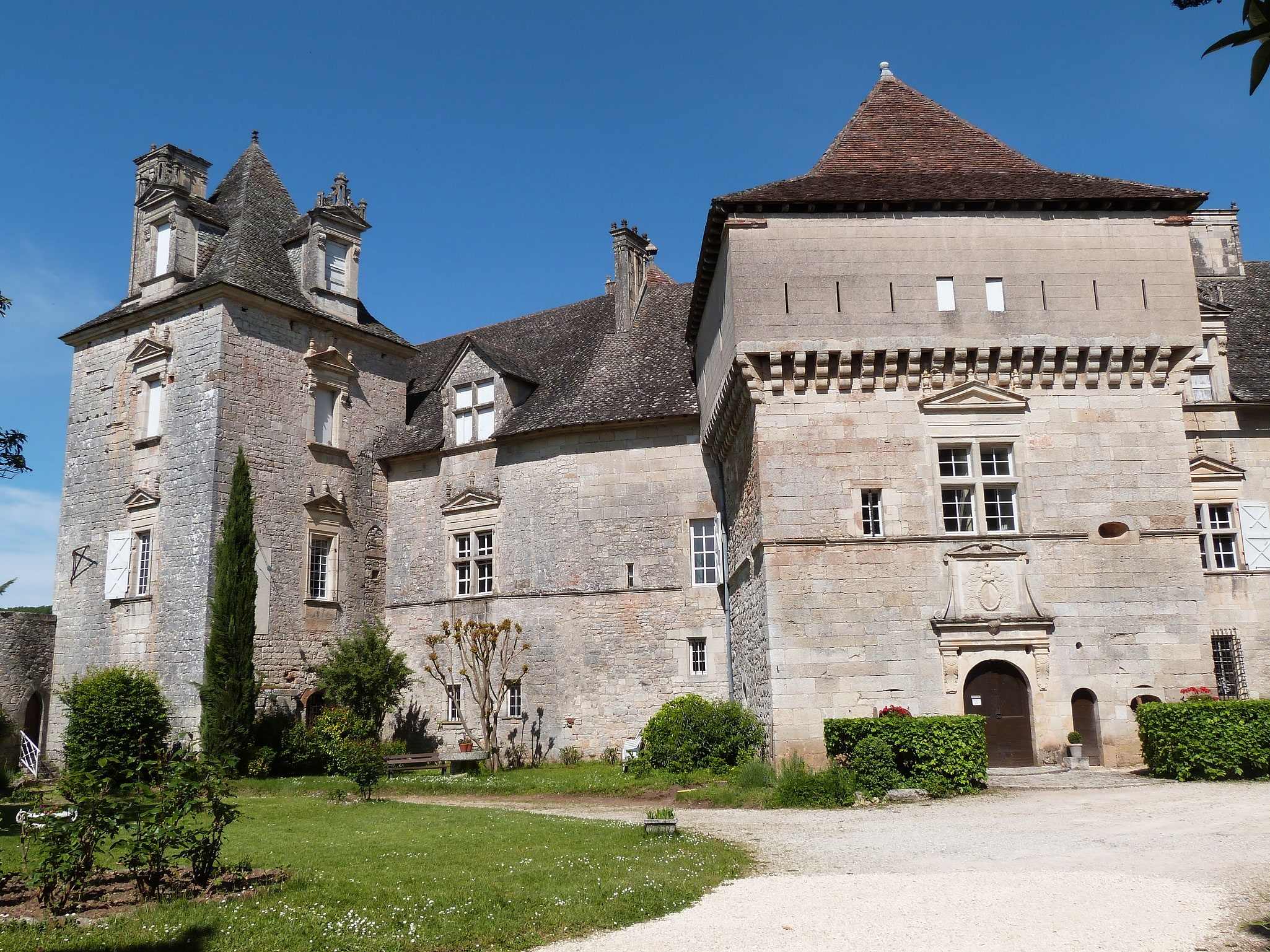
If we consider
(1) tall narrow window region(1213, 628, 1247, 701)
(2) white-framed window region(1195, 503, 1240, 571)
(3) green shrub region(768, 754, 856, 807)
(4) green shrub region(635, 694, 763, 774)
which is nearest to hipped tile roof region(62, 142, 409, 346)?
(4) green shrub region(635, 694, 763, 774)

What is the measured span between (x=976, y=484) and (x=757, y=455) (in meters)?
3.51

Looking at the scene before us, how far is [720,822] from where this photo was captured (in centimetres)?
1166

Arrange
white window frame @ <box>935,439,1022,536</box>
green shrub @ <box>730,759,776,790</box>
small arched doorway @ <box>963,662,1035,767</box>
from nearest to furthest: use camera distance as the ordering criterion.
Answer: green shrub @ <box>730,759,776,790</box>, small arched doorway @ <box>963,662,1035,767</box>, white window frame @ <box>935,439,1022,536</box>

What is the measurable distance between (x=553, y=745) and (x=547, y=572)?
3.56 metres

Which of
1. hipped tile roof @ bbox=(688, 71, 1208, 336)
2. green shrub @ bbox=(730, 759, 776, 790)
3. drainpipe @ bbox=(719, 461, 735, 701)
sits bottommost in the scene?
green shrub @ bbox=(730, 759, 776, 790)

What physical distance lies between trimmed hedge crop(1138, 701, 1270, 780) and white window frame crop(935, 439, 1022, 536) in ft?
11.6

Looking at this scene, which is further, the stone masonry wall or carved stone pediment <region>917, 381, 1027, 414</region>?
the stone masonry wall

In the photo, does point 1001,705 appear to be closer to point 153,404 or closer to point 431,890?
point 431,890

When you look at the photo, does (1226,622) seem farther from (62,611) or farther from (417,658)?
(62,611)

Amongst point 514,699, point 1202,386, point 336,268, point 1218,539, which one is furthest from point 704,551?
point 336,268

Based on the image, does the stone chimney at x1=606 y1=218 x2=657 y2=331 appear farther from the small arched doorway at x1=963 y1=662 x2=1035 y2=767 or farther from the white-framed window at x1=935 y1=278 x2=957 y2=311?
the small arched doorway at x1=963 y1=662 x2=1035 y2=767

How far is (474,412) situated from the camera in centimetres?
2325

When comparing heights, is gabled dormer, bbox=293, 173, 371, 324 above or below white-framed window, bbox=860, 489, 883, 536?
above

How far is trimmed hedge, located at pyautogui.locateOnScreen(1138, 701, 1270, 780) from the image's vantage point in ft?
44.5
